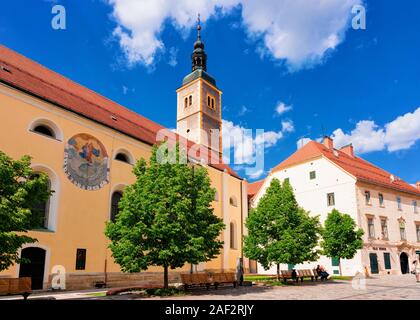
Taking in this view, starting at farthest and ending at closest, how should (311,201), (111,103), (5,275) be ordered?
(311,201) < (111,103) < (5,275)

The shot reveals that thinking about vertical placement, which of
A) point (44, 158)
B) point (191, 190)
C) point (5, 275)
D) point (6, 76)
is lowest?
point (5, 275)

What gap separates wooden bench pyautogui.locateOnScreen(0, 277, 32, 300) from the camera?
38.2 feet

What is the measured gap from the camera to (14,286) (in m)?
11.9

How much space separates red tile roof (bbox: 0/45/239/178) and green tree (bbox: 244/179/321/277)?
9668 millimetres

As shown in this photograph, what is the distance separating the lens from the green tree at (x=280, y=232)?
22.4 meters

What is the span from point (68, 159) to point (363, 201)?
88.6 feet

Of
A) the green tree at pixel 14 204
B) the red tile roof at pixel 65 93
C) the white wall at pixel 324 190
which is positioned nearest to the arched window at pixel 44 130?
the red tile roof at pixel 65 93

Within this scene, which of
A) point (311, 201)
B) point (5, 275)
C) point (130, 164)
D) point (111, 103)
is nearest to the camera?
point (5, 275)

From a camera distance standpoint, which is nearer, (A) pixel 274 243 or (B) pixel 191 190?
(B) pixel 191 190

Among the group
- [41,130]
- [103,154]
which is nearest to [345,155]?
[103,154]

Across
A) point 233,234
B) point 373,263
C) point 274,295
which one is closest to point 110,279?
point 274,295

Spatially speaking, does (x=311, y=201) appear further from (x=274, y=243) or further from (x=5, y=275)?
(x=5, y=275)

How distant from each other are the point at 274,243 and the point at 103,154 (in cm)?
1241
